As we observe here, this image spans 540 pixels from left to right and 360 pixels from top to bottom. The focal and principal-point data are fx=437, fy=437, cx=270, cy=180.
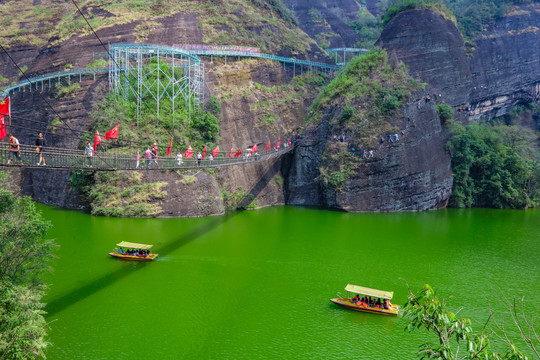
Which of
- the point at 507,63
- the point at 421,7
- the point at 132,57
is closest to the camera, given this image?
the point at 132,57

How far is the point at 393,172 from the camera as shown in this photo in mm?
29531

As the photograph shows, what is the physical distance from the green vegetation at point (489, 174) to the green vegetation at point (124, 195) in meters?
21.4

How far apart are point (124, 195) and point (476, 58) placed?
1326 inches

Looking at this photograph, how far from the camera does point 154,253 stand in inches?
725

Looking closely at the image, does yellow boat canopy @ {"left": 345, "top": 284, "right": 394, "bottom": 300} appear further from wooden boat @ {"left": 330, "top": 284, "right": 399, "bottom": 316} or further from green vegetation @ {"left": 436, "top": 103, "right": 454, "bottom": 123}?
green vegetation @ {"left": 436, "top": 103, "right": 454, "bottom": 123}

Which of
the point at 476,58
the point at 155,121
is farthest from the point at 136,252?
the point at 476,58

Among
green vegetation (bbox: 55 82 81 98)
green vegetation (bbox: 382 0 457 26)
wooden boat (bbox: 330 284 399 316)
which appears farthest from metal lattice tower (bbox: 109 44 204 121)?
wooden boat (bbox: 330 284 399 316)

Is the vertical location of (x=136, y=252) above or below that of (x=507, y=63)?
below

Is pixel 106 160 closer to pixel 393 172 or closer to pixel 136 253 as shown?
pixel 136 253

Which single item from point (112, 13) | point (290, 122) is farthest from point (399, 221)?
point (112, 13)

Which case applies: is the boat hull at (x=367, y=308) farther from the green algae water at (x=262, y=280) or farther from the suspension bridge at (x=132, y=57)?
the suspension bridge at (x=132, y=57)

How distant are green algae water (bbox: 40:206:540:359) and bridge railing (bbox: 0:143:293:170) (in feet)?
11.4

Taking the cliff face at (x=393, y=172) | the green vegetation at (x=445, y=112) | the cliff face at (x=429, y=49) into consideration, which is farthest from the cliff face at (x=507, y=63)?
the cliff face at (x=393, y=172)

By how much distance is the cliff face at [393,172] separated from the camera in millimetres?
29359
